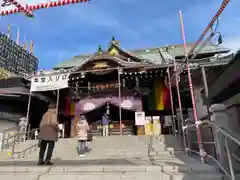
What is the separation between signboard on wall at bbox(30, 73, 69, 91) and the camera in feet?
40.4

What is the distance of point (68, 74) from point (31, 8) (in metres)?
7.12

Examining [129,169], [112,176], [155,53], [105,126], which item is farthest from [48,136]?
[155,53]

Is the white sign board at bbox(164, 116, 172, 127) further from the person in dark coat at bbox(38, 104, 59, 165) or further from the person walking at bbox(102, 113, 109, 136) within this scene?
the person in dark coat at bbox(38, 104, 59, 165)

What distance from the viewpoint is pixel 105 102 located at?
43.5 feet

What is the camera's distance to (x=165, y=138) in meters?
8.90

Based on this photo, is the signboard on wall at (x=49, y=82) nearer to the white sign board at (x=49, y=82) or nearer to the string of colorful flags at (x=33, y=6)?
the white sign board at (x=49, y=82)

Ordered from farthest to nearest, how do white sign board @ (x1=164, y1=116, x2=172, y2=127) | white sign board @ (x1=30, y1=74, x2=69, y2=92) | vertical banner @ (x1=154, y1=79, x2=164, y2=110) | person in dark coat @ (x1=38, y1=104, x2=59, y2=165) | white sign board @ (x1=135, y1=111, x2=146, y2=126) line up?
vertical banner @ (x1=154, y1=79, x2=164, y2=110), white sign board @ (x1=164, y1=116, x2=172, y2=127), white sign board @ (x1=30, y1=74, x2=69, y2=92), white sign board @ (x1=135, y1=111, x2=146, y2=126), person in dark coat @ (x1=38, y1=104, x2=59, y2=165)

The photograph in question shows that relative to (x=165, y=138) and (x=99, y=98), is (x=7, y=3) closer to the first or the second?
(x=165, y=138)

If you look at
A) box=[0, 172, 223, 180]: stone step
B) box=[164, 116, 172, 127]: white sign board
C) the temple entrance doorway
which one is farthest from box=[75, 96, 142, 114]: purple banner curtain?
box=[0, 172, 223, 180]: stone step

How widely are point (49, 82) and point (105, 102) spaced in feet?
12.8

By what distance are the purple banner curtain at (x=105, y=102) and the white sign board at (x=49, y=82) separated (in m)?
2.08

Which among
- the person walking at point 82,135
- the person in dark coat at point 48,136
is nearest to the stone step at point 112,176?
the person in dark coat at point 48,136

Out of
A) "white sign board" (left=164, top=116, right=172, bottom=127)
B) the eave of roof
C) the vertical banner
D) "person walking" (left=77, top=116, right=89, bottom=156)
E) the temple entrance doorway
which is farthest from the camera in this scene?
the eave of roof

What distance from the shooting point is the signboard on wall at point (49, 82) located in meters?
12.3
